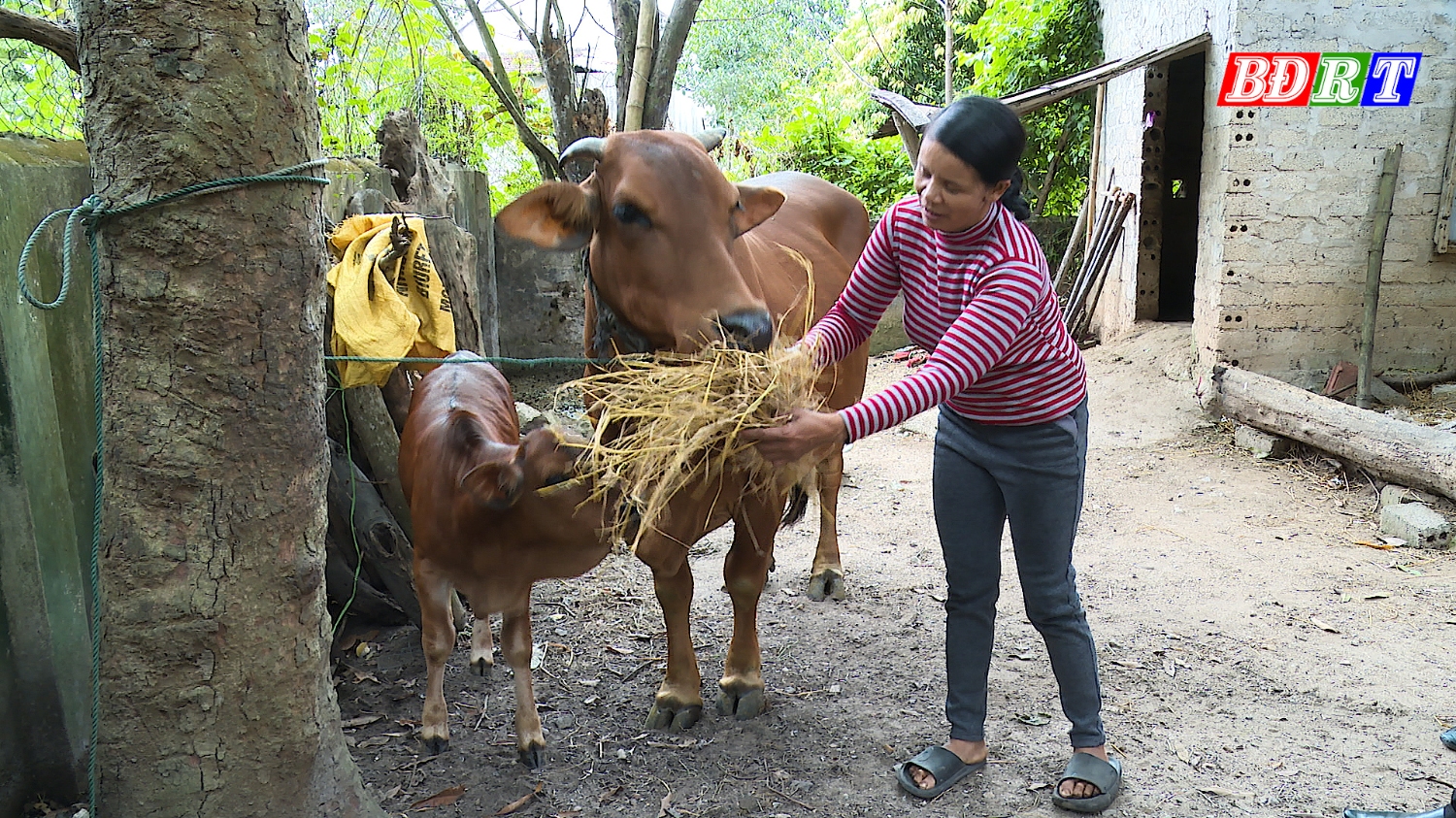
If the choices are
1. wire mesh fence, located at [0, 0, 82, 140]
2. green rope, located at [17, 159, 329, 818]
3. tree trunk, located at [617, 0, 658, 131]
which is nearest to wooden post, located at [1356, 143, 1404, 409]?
tree trunk, located at [617, 0, 658, 131]

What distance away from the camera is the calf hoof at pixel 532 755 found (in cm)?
358

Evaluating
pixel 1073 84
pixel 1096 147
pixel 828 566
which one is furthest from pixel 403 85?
pixel 1096 147

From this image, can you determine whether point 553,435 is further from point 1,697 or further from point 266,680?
point 1,697

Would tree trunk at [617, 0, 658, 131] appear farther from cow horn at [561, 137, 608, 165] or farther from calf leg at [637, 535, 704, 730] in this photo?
calf leg at [637, 535, 704, 730]

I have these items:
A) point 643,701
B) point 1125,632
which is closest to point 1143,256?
point 1125,632

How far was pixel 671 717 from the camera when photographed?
12.8ft

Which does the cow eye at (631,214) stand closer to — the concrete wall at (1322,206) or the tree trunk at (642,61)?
the tree trunk at (642,61)

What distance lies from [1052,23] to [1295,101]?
4.83m

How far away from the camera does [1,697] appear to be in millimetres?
2799

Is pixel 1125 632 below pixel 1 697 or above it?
below

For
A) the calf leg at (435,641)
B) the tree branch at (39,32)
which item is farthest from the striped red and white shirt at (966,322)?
the tree branch at (39,32)

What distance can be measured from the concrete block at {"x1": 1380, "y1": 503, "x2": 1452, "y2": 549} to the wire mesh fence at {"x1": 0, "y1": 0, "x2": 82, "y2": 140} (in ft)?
24.7

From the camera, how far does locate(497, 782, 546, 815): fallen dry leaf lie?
3.34 m

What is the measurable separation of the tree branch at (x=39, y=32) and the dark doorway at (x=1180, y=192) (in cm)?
1326
